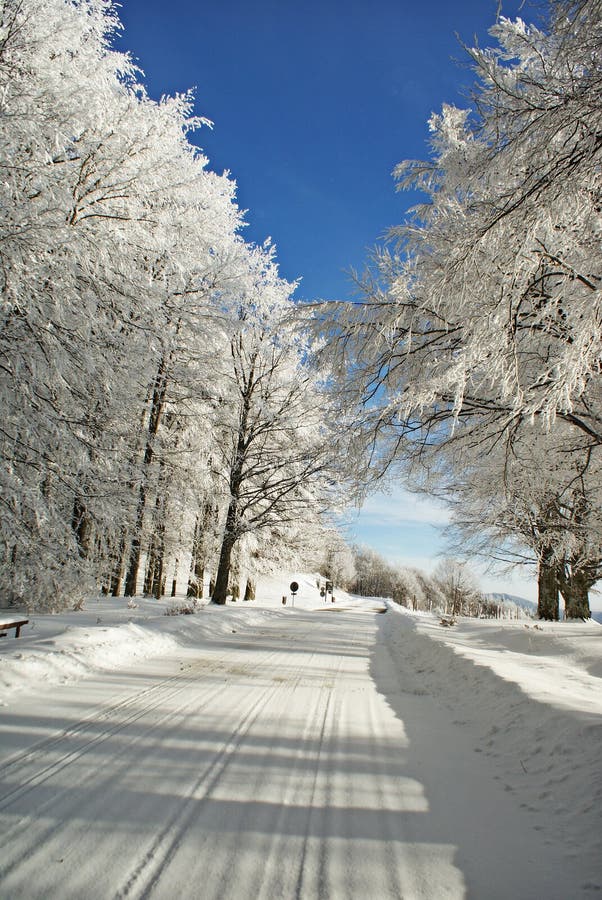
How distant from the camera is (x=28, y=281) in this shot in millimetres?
5043

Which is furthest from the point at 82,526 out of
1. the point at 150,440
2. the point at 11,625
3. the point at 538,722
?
the point at 538,722

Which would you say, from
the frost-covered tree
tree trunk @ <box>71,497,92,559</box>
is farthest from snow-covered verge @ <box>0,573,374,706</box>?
the frost-covered tree

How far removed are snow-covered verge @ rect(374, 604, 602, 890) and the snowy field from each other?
0.06 ft

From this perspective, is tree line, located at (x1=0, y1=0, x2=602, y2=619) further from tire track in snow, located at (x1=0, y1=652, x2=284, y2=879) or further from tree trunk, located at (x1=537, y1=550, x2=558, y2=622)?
tree trunk, located at (x1=537, y1=550, x2=558, y2=622)

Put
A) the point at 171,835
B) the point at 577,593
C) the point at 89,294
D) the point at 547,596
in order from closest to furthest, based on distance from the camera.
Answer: the point at 171,835
the point at 89,294
the point at 577,593
the point at 547,596

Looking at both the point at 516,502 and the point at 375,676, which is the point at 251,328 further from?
the point at 375,676

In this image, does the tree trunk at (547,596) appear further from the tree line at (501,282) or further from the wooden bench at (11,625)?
the wooden bench at (11,625)

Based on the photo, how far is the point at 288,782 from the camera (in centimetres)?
279

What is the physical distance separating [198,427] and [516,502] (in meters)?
9.55

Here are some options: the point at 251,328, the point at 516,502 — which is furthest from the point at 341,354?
the point at 251,328

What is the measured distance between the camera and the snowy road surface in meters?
1.95

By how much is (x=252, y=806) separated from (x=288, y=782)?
15.1 inches

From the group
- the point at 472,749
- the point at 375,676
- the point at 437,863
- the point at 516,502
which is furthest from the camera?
the point at 516,502

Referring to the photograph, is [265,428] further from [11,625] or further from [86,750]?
[86,750]
